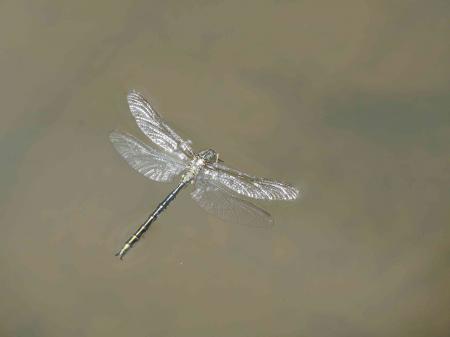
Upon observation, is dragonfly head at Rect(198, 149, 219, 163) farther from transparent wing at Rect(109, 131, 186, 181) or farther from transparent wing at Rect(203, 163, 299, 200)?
transparent wing at Rect(109, 131, 186, 181)

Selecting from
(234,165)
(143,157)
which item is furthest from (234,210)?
(143,157)

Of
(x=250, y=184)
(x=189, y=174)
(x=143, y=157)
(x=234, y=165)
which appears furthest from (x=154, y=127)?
(x=250, y=184)

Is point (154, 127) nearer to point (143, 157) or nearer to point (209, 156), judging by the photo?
point (143, 157)

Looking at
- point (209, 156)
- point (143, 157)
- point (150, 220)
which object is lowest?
point (150, 220)

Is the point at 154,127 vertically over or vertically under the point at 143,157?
over

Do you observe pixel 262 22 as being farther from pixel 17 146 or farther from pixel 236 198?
pixel 17 146

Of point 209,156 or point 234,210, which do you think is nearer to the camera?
point 234,210

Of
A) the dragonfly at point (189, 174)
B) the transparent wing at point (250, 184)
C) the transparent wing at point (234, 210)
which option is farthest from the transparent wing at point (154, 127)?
the transparent wing at point (234, 210)
